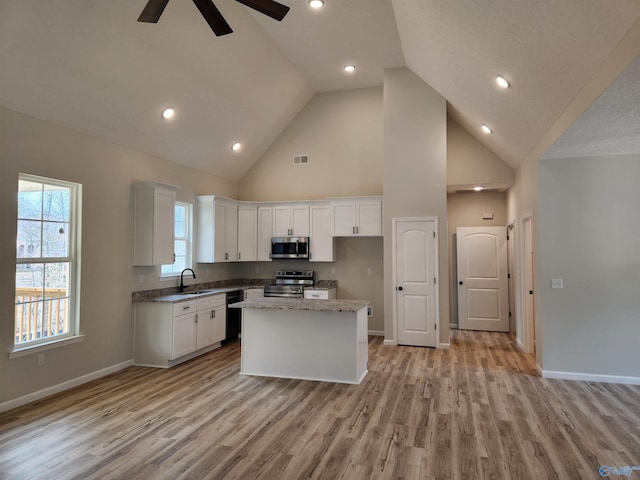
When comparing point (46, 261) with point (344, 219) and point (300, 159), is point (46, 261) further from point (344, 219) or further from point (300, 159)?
point (300, 159)

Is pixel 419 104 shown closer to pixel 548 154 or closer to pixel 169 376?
pixel 548 154

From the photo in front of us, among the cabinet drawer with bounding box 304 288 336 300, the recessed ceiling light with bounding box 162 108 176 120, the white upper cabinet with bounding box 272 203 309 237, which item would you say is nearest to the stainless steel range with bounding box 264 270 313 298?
the cabinet drawer with bounding box 304 288 336 300

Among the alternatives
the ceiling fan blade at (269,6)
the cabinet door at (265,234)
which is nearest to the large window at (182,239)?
the cabinet door at (265,234)

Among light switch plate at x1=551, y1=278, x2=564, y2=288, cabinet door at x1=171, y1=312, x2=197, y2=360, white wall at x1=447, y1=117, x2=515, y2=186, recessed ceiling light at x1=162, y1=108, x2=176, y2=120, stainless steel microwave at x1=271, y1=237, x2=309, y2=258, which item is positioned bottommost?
cabinet door at x1=171, y1=312, x2=197, y2=360

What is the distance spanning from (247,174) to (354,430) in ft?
18.8

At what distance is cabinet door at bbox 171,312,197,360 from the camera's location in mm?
5156

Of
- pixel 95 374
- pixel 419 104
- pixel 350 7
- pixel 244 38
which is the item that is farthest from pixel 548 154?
pixel 95 374

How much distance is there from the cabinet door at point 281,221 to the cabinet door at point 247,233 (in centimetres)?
37

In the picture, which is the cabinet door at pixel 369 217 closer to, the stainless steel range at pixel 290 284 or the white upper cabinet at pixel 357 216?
the white upper cabinet at pixel 357 216

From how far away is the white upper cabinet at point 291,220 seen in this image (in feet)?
23.9

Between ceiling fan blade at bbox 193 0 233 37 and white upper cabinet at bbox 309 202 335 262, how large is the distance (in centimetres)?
425

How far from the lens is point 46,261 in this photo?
4176 millimetres

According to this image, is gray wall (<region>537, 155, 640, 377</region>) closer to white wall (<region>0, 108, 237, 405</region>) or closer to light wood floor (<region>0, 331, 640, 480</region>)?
light wood floor (<region>0, 331, 640, 480</region>)

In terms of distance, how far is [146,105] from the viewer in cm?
489
